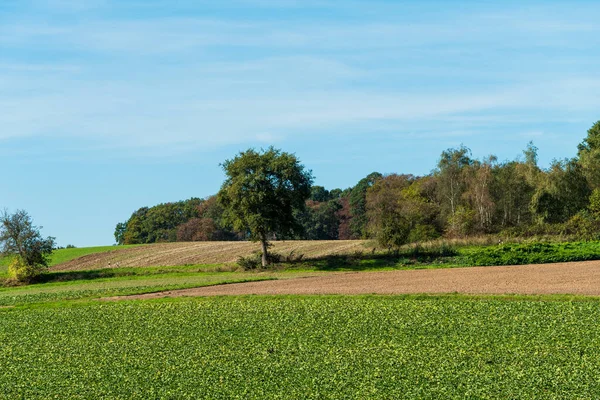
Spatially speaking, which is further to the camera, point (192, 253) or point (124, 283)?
point (192, 253)

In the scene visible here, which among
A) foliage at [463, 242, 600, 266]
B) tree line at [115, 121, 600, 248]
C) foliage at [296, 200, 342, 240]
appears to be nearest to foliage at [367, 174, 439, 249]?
tree line at [115, 121, 600, 248]

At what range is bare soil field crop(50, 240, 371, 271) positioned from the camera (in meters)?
82.1

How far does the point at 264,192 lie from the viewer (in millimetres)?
68125

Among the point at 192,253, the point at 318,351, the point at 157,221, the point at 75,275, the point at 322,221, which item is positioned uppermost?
the point at 157,221

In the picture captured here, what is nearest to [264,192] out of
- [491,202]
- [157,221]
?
[491,202]

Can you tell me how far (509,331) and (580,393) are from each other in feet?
28.1

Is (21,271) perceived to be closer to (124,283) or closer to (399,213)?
(124,283)

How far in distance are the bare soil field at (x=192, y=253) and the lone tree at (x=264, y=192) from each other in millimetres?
7183

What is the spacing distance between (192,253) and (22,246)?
2314 cm

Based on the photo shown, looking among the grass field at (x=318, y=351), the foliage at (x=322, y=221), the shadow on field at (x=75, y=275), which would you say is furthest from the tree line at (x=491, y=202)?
the grass field at (x=318, y=351)

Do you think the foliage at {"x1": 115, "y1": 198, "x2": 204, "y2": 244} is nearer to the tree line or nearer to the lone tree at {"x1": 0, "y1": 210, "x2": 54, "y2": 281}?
the tree line

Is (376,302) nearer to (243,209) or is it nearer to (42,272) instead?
(243,209)

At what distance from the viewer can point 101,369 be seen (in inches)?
1014

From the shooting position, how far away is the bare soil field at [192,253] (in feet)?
269
